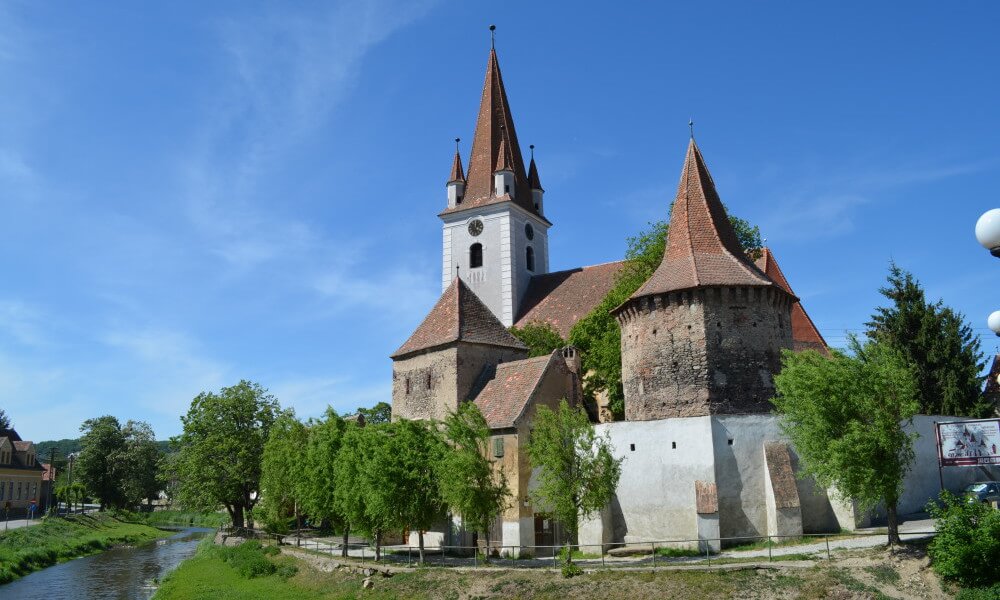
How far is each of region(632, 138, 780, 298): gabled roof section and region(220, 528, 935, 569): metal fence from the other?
30.9ft

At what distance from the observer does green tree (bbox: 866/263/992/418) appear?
3950 cm

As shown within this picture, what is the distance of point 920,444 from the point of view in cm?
3088

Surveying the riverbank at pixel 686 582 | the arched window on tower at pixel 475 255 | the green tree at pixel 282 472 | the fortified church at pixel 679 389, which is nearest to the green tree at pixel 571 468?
the fortified church at pixel 679 389

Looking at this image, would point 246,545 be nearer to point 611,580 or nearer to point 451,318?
point 451,318

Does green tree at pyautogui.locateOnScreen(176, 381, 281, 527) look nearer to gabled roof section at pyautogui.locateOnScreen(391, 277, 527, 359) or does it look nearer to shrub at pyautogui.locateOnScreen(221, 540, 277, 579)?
shrub at pyautogui.locateOnScreen(221, 540, 277, 579)

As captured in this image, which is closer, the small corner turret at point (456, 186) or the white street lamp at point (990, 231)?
the white street lamp at point (990, 231)

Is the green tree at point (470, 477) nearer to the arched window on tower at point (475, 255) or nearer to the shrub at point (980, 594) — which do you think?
the shrub at point (980, 594)

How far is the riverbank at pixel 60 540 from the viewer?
126 feet

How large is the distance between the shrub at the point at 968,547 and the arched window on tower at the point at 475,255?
3966 centimetres

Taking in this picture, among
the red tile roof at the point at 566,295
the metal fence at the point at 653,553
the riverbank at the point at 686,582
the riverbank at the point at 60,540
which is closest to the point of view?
the riverbank at the point at 686,582

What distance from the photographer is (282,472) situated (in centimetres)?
4066

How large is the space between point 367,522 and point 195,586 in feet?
28.0

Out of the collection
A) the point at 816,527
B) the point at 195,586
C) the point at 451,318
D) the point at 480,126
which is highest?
the point at 480,126

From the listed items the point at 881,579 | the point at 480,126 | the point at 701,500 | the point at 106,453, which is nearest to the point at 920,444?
the point at 701,500
